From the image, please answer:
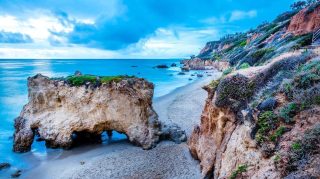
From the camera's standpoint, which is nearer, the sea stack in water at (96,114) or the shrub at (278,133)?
the shrub at (278,133)

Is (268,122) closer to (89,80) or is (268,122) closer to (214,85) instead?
(214,85)

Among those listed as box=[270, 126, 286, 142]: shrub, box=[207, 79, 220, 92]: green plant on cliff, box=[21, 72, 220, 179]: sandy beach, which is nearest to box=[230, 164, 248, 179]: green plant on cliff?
box=[270, 126, 286, 142]: shrub

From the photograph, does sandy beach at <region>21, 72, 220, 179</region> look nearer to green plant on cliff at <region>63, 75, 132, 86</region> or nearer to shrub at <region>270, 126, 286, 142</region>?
green plant on cliff at <region>63, 75, 132, 86</region>

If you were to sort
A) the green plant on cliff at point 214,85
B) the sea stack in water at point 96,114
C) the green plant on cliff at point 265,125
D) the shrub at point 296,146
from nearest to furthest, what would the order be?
the shrub at point 296,146
the green plant on cliff at point 265,125
the green plant on cliff at point 214,85
the sea stack in water at point 96,114

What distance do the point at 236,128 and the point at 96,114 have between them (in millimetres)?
12992

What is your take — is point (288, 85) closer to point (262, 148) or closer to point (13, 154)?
point (262, 148)

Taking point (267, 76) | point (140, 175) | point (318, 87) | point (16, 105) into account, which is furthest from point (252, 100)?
point (16, 105)

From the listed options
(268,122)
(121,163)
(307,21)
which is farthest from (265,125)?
(307,21)

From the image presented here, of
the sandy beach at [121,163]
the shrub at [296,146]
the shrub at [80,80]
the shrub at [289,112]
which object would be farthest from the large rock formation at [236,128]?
the shrub at [80,80]

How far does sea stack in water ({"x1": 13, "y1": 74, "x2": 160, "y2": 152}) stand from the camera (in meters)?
22.8

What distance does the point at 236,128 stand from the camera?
499 inches

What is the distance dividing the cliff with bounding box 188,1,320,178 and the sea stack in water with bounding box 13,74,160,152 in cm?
735

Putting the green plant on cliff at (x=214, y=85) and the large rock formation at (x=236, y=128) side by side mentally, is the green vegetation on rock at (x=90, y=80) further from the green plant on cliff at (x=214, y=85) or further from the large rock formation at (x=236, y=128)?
the green plant on cliff at (x=214, y=85)

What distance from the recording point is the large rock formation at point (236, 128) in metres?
10.1
